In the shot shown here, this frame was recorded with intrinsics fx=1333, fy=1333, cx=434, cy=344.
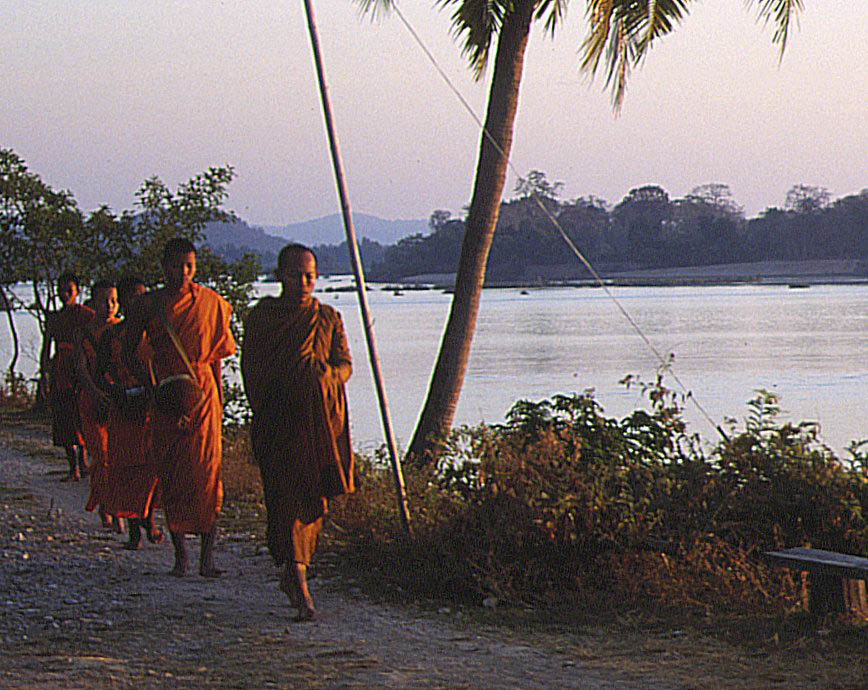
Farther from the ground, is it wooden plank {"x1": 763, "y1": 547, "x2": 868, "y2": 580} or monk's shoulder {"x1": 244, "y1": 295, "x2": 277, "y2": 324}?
monk's shoulder {"x1": 244, "y1": 295, "x2": 277, "y2": 324}

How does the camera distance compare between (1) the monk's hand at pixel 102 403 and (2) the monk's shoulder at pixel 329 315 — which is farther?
(1) the monk's hand at pixel 102 403

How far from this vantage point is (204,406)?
25.4 feet

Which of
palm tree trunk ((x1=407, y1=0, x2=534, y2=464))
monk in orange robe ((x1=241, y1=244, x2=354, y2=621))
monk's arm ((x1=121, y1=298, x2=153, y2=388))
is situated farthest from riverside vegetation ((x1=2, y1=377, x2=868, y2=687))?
palm tree trunk ((x1=407, y1=0, x2=534, y2=464))

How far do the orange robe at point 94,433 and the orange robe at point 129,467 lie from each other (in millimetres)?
122

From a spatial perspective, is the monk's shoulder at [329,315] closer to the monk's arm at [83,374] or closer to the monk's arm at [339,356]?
the monk's arm at [339,356]

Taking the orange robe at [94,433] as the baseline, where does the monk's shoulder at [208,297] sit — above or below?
above

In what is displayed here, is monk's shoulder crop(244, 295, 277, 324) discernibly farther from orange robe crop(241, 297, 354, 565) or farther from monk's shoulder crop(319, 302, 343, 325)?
monk's shoulder crop(319, 302, 343, 325)

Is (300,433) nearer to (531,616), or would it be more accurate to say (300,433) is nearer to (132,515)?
(531,616)

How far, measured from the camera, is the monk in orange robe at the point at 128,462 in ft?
27.5

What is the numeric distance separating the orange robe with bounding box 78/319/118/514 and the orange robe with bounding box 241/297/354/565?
6.89 ft

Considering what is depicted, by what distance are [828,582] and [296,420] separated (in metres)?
2.72

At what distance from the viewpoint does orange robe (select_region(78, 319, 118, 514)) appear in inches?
360

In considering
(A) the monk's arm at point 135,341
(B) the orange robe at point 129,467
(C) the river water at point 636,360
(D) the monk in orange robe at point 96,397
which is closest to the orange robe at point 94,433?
(D) the monk in orange robe at point 96,397

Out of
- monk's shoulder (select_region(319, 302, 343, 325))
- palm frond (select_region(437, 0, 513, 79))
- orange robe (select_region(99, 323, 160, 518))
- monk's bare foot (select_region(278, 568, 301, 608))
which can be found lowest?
monk's bare foot (select_region(278, 568, 301, 608))
